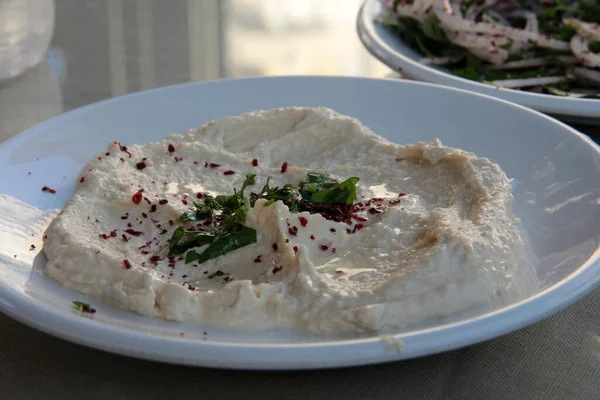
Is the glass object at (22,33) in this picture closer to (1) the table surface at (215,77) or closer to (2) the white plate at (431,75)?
(1) the table surface at (215,77)

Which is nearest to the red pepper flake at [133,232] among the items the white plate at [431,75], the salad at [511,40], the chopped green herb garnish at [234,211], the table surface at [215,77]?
the chopped green herb garnish at [234,211]

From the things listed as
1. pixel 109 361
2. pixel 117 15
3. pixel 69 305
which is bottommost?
pixel 117 15

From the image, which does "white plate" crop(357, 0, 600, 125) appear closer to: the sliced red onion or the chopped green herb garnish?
the sliced red onion

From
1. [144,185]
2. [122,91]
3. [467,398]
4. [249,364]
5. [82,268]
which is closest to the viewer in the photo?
[249,364]

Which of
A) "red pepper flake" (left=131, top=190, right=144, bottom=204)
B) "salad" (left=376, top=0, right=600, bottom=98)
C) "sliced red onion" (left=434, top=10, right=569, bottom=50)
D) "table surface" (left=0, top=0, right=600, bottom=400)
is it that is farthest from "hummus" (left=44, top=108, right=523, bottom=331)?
"sliced red onion" (left=434, top=10, right=569, bottom=50)

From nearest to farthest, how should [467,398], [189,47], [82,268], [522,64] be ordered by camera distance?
[467,398], [82,268], [522,64], [189,47]

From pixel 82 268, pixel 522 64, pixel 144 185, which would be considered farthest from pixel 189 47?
pixel 82 268

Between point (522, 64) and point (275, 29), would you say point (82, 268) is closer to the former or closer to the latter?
point (522, 64)
